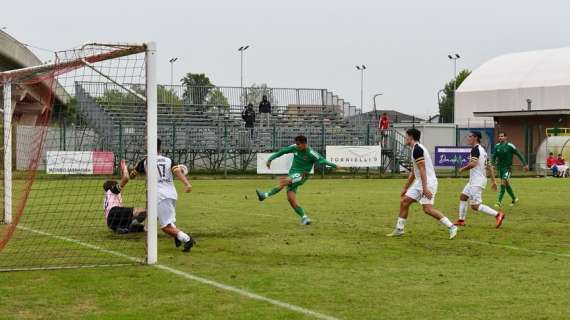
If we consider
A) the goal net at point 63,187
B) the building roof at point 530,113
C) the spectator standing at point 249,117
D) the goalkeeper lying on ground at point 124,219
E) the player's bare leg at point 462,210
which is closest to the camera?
the goal net at point 63,187

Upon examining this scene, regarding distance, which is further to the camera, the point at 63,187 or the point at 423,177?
the point at 63,187

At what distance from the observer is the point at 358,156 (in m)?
44.4

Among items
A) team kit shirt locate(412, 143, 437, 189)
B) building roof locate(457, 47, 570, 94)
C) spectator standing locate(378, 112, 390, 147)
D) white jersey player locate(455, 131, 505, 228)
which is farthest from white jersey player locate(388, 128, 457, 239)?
building roof locate(457, 47, 570, 94)

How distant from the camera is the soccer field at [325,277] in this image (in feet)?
29.5

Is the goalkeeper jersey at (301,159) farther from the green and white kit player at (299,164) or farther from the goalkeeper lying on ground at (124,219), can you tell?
the goalkeeper lying on ground at (124,219)

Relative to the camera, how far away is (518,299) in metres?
9.55

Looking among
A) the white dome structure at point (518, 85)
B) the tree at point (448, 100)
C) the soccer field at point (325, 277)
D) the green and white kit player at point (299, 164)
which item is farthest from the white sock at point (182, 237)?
the tree at point (448, 100)

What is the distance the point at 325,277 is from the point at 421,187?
4962mm

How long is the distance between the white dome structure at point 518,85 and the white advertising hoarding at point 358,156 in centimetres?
2558

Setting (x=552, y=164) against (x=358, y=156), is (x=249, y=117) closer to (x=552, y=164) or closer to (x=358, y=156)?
(x=358, y=156)

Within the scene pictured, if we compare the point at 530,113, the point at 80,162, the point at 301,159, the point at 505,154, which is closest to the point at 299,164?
the point at 301,159

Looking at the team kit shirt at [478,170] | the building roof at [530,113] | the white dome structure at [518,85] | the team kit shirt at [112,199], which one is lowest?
the team kit shirt at [112,199]

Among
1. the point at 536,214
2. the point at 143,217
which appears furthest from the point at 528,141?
the point at 143,217

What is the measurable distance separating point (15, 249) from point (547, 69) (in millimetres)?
66774
